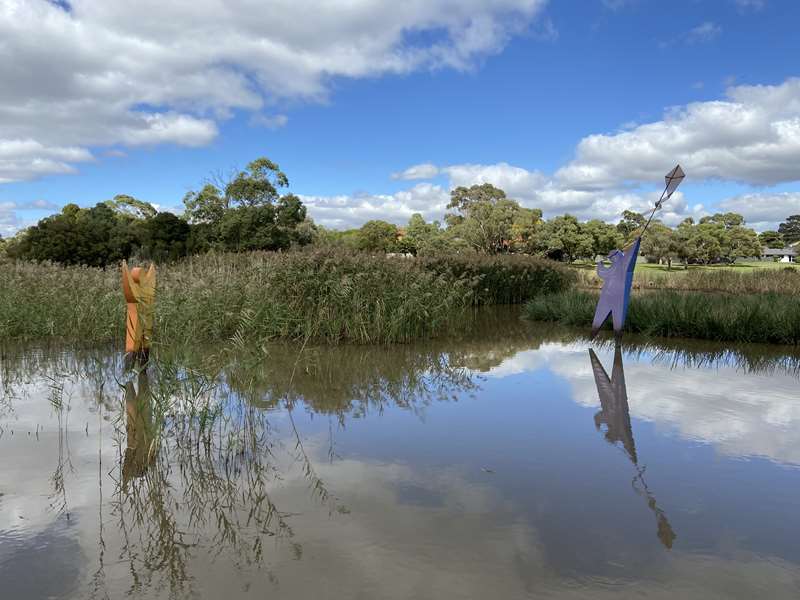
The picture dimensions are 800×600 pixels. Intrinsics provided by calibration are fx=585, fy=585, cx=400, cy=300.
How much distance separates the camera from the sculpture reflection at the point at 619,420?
323 cm

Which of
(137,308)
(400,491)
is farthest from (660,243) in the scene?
(400,491)

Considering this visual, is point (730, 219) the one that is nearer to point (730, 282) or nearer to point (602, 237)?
point (602, 237)

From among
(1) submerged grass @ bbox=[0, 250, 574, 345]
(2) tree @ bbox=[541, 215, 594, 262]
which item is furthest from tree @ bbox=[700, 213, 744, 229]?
(1) submerged grass @ bbox=[0, 250, 574, 345]

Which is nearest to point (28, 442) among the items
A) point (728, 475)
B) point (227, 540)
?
point (227, 540)

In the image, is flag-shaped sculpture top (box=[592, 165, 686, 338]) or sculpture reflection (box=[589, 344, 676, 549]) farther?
flag-shaped sculpture top (box=[592, 165, 686, 338])

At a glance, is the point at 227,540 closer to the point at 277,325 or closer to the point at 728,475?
the point at 728,475

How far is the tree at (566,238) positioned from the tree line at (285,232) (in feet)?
0.30

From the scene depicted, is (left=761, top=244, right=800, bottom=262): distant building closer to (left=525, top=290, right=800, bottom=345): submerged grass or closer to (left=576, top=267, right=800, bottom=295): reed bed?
(left=576, top=267, right=800, bottom=295): reed bed

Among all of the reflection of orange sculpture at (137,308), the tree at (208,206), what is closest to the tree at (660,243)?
the tree at (208,206)

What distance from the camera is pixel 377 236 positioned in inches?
2331

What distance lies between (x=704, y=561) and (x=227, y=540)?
2.31 m

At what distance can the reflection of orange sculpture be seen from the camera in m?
6.68

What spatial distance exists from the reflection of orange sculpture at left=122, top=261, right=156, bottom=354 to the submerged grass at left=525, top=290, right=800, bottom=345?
9.08 metres

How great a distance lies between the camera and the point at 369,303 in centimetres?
991
